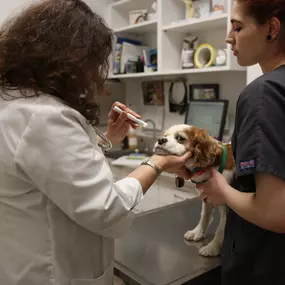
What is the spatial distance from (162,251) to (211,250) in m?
0.16

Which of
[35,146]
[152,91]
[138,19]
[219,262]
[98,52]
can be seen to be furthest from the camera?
[152,91]

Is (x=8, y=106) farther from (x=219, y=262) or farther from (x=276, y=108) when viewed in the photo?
(x=219, y=262)

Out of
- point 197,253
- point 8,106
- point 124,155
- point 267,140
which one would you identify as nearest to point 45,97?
point 8,106

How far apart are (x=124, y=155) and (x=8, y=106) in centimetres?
234

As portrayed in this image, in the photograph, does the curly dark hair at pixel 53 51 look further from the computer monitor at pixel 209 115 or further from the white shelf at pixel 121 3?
the white shelf at pixel 121 3

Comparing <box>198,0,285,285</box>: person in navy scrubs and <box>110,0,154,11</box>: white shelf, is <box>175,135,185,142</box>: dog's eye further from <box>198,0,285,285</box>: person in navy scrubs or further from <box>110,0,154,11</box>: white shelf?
<box>110,0,154,11</box>: white shelf

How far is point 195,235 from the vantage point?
1.24 m

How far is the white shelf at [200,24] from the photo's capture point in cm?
221

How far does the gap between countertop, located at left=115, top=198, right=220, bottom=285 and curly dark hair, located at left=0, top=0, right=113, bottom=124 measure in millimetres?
523

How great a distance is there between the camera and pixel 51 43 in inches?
29.2

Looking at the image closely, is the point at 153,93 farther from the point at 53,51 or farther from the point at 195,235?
the point at 53,51

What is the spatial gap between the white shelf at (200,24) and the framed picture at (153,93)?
1.89 ft

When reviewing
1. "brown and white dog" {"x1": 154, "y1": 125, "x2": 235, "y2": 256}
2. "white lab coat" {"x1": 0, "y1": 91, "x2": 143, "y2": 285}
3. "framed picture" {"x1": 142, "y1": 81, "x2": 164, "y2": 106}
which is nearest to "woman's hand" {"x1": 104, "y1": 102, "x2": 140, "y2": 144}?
"brown and white dog" {"x1": 154, "y1": 125, "x2": 235, "y2": 256}

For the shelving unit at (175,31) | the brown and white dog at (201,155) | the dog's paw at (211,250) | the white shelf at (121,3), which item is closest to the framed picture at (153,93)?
the shelving unit at (175,31)
